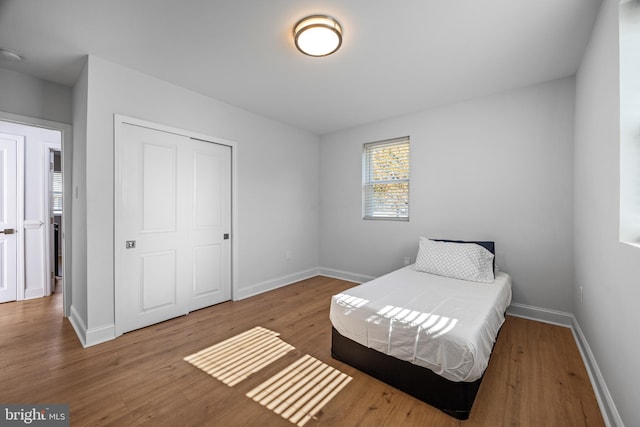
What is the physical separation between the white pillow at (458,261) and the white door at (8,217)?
5.28 metres

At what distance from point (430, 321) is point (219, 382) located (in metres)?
1.55

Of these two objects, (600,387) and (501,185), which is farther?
(501,185)

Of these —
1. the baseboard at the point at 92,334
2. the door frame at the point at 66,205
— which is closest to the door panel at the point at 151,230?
the baseboard at the point at 92,334

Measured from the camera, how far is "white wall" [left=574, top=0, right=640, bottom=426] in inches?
51.8

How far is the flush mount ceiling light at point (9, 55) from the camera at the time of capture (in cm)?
229

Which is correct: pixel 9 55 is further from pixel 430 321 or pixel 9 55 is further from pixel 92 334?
pixel 430 321

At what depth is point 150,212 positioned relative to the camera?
2801 mm

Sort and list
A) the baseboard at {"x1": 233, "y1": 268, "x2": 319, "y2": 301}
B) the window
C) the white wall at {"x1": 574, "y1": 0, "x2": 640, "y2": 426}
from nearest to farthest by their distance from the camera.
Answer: the white wall at {"x1": 574, "y1": 0, "x2": 640, "y2": 426}, the baseboard at {"x1": 233, "y1": 268, "x2": 319, "y2": 301}, the window

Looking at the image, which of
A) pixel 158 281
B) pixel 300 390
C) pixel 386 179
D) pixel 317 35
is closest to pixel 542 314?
pixel 386 179

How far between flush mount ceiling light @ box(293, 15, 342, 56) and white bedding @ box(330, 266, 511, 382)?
207cm

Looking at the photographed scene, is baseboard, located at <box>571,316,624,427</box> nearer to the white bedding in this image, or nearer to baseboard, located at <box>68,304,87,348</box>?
the white bedding

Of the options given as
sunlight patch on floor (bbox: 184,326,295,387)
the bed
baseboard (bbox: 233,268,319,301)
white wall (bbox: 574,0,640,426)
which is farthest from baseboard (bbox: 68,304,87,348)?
white wall (bbox: 574,0,640,426)

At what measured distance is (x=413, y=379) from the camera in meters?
1.72

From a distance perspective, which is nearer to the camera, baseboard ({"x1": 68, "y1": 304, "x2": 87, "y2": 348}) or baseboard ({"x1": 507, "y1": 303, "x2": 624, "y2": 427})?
baseboard ({"x1": 507, "y1": 303, "x2": 624, "y2": 427})
